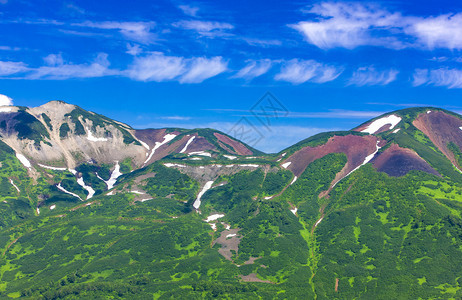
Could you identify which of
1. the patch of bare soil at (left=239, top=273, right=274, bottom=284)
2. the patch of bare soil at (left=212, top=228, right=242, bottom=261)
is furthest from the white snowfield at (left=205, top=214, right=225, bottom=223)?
the patch of bare soil at (left=239, top=273, right=274, bottom=284)

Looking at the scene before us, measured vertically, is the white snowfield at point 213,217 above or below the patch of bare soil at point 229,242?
above

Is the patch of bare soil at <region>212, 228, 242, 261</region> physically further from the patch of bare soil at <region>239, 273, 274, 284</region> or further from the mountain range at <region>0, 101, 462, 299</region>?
the patch of bare soil at <region>239, 273, 274, 284</region>

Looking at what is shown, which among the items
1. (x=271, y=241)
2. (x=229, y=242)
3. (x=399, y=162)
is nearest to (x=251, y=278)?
(x=271, y=241)

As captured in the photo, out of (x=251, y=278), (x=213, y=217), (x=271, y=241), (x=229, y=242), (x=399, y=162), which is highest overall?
(x=399, y=162)

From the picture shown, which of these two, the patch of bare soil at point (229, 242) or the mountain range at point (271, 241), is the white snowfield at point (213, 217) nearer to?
the mountain range at point (271, 241)

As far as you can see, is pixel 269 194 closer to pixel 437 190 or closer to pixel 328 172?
pixel 328 172

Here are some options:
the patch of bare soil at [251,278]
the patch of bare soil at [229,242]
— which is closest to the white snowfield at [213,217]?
the patch of bare soil at [229,242]

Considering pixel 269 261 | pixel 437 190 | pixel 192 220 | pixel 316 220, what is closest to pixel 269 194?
pixel 316 220

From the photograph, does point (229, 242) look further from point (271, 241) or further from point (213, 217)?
point (213, 217)

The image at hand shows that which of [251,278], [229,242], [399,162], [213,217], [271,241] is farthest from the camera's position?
[213,217]
